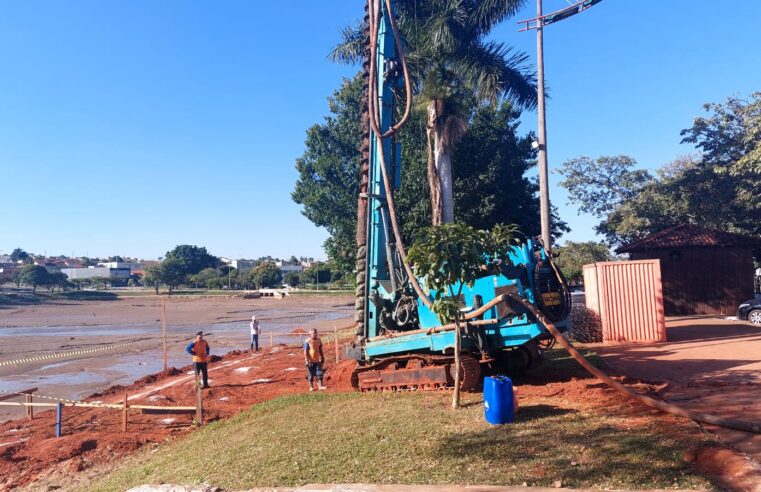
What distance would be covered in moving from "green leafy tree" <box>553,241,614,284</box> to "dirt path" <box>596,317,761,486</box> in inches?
782

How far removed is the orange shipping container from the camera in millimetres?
16016

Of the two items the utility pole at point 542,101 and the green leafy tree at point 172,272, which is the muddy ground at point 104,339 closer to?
the utility pole at point 542,101

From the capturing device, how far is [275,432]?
829cm

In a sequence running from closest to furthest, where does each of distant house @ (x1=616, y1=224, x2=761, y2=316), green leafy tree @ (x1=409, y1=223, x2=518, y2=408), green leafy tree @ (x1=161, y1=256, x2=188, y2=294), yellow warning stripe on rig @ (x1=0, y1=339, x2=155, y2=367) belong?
green leafy tree @ (x1=409, y1=223, x2=518, y2=408) < distant house @ (x1=616, y1=224, x2=761, y2=316) < yellow warning stripe on rig @ (x1=0, y1=339, x2=155, y2=367) < green leafy tree @ (x1=161, y1=256, x2=188, y2=294)

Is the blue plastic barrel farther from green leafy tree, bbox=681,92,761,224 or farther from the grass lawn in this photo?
green leafy tree, bbox=681,92,761,224

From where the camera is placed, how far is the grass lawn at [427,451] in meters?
5.58

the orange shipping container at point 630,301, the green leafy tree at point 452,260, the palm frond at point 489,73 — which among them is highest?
the palm frond at point 489,73

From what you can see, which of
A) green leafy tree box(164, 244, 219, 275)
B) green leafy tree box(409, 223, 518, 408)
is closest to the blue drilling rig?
green leafy tree box(409, 223, 518, 408)

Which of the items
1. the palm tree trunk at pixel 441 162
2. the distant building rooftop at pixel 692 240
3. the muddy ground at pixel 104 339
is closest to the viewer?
the palm tree trunk at pixel 441 162

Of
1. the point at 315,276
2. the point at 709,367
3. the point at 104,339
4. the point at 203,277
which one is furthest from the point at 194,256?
the point at 709,367

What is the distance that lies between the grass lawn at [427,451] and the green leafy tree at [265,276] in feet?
288

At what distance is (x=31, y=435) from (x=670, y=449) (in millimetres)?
11626

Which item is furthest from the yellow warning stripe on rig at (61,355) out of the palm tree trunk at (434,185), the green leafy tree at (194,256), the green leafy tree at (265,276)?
the green leafy tree at (194,256)

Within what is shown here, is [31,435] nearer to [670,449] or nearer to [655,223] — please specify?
[670,449]
